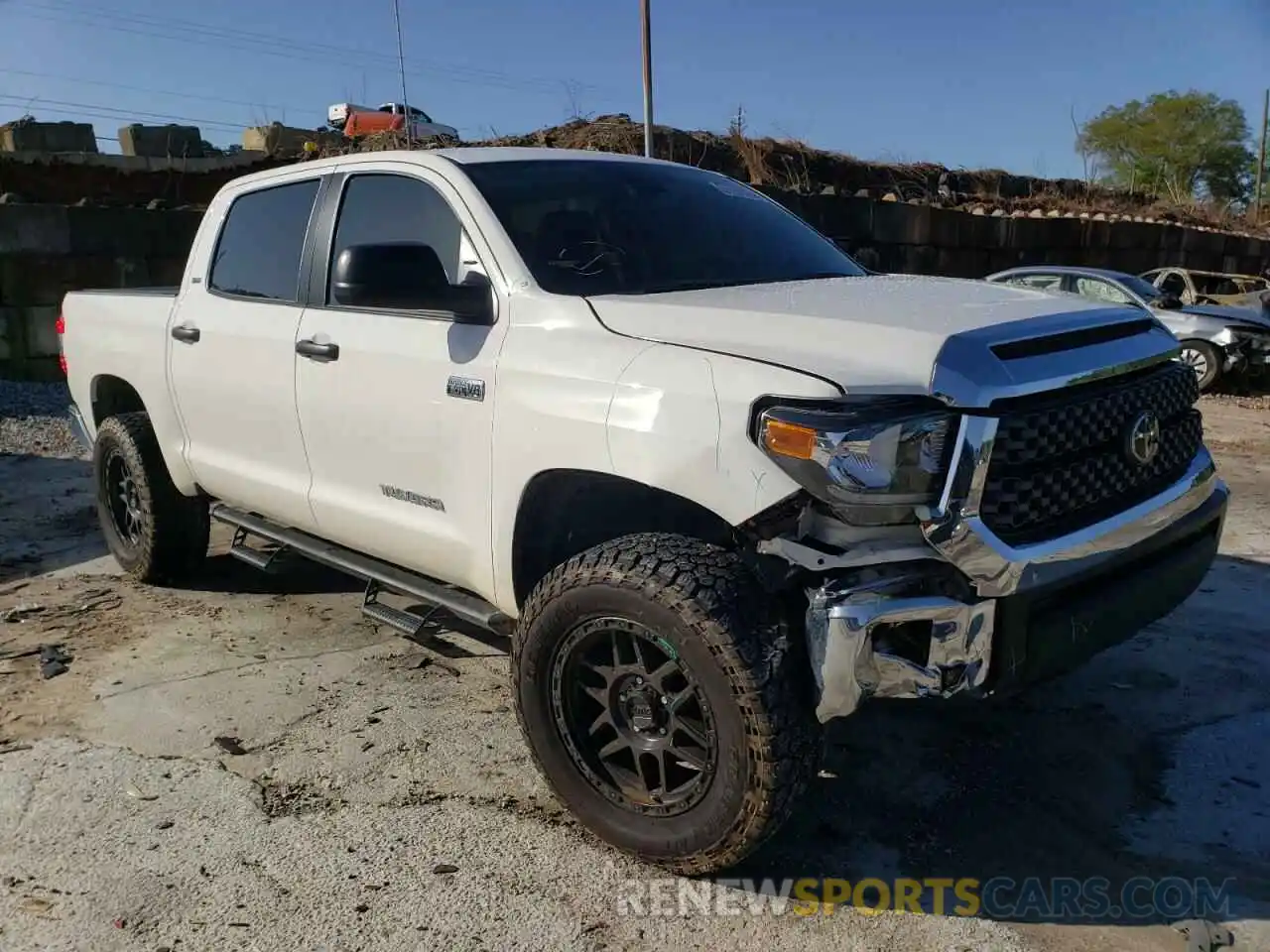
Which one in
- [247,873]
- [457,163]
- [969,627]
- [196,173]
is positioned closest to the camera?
[969,627]

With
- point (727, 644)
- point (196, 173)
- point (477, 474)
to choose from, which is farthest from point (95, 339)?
point (196, 173)

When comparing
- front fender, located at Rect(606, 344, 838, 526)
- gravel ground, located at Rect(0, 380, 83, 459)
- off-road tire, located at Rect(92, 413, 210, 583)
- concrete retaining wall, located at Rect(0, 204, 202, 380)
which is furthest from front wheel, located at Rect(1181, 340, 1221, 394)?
gravel ground, located at Rect(0, 380, 83, 459)

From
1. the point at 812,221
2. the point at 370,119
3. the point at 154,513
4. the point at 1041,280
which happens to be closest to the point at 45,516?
the point at 154,513

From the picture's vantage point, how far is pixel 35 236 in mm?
9844

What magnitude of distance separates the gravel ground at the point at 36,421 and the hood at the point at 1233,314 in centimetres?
1145

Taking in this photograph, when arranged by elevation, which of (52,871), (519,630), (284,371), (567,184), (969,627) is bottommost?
(52,871)

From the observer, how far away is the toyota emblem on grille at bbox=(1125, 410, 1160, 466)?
114 inches

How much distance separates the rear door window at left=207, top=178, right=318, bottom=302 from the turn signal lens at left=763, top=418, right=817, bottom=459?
2.32 m

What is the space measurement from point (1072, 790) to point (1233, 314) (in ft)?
35.2

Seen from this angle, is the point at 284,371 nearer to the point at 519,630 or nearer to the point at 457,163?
the point at 457,163

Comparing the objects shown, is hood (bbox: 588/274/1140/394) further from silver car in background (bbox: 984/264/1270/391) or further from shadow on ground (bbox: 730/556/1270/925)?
silver car in background (bbox: 984/264/1270/391)

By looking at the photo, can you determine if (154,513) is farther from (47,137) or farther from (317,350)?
(47,137)

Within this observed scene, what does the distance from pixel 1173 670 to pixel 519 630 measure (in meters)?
2.63

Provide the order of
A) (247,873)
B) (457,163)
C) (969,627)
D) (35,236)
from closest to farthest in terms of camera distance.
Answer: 1. (969,627)
2. (247,873)
3. (457,163)
4. (35,236)
